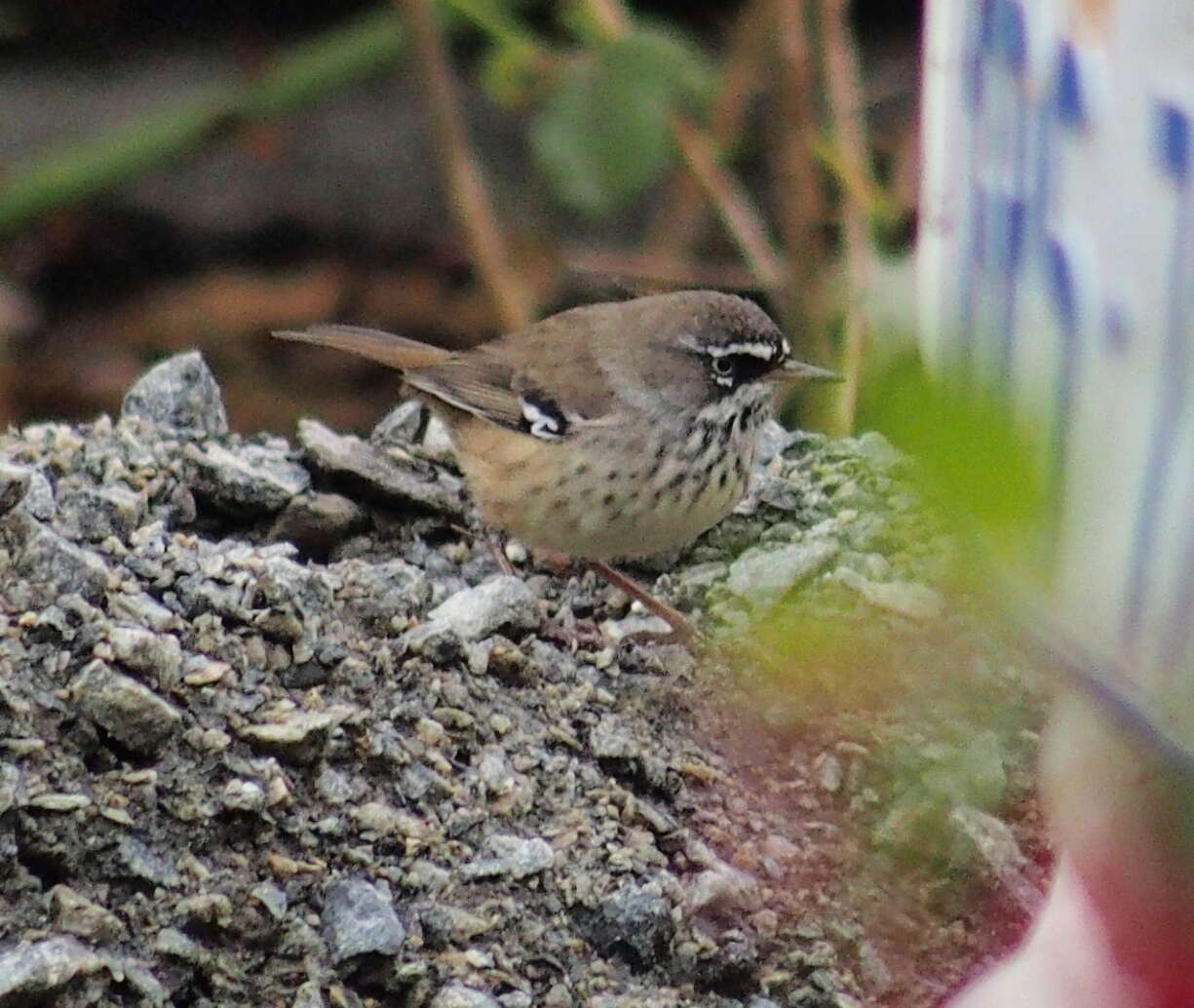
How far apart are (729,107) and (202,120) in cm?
166

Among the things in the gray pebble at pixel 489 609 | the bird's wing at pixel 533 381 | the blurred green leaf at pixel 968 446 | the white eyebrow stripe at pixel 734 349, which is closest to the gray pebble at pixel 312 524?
the gray pebble at pixel 489 609

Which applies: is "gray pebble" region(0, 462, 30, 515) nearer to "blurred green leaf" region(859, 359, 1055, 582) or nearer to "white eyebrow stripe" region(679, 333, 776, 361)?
"white eyebrow stripe" region(679, 333, 776, 361)

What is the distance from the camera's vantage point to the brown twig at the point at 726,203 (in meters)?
4.01

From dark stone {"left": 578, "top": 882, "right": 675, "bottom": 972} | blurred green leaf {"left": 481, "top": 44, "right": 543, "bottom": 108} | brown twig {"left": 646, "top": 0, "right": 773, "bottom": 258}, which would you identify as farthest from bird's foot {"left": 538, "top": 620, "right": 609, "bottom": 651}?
brown twig {"left": 646, "top": 0, "right": 773, "bottom": 258}

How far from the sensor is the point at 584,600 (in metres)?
2.79

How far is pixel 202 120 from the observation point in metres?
5.57

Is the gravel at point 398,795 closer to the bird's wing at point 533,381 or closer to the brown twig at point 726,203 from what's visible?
the bird's wing at point 533,381

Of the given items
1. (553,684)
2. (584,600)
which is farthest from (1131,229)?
(584,600)

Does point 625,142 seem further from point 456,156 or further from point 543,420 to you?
point 543,420

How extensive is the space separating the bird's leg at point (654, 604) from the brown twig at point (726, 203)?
1134 millimetres

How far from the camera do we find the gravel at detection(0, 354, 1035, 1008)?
1.92 meters

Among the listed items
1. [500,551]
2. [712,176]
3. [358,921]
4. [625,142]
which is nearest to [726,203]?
[712,176]

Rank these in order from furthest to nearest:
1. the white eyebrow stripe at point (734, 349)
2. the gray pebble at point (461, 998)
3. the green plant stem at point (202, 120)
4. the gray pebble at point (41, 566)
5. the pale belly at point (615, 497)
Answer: the green plant stem at point (202, 120) < the white eyebrow stripe at point (734, 349) < the pale belly at point (615, 497) < the gray pebble at point (41, 566) < the gray pebble at point (461, 998)

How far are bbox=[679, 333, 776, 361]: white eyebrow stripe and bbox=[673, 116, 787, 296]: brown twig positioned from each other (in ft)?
2.15
